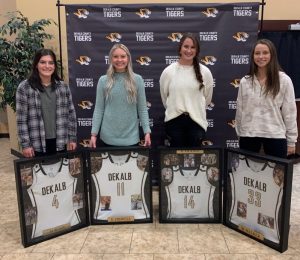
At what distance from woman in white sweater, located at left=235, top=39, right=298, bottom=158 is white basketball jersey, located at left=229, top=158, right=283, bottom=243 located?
181 millimetres

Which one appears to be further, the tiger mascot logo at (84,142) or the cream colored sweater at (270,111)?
the tiger mascot logo at (84,142)

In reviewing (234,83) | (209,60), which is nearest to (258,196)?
(234,83)

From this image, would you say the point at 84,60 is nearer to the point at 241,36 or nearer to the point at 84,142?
the point at 84,142

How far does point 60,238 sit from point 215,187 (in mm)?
1245

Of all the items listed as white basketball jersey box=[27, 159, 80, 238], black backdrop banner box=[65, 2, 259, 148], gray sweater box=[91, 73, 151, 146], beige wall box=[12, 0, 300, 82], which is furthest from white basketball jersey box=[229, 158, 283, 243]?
beige wall box=[12, 0, 300, 82]

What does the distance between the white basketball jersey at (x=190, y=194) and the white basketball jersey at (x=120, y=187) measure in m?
0.23

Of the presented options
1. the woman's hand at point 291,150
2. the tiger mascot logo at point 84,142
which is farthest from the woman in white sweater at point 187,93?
the tiger mascot logo at point 84,142

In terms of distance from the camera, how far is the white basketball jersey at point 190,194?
2666 mm

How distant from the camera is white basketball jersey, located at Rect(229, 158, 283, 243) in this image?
231 centimetres

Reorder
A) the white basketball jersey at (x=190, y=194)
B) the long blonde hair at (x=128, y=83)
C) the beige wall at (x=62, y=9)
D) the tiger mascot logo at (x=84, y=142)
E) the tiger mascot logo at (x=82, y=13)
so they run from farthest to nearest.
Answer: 1. the beige wall at (x=62, y=9)
2. the tiger mascot logo at (x=84, y=142)
3. the tiger mascot logo at (x=82, y=13)
4. the white basketball jersey at (x=190, y=194)
5. the long blonde hair at (x=128, y=83)

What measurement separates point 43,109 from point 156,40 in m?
1.46

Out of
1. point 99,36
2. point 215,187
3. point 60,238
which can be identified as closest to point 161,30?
point 99,36

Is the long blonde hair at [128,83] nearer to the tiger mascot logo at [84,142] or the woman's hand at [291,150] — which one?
the tiger mascot logo at [84,142]

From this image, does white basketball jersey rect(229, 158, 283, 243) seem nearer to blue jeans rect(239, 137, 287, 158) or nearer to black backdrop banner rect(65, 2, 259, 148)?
blue jeans rect(239, 137, 287, 158)
